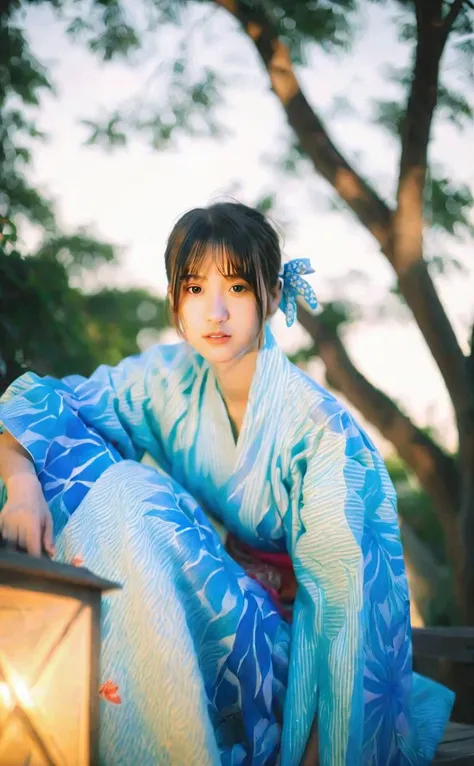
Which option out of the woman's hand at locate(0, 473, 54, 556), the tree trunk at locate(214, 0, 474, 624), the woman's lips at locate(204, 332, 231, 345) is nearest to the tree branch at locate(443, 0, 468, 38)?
the tree trunk at locate(214, 0, 474, 624)

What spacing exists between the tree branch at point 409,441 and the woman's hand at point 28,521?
7.79ft

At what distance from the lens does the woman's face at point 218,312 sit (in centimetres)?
173

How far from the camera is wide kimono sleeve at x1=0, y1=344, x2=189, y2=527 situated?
1.55 m

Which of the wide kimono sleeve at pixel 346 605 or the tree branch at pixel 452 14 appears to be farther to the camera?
the tree branch at pixel 452 14

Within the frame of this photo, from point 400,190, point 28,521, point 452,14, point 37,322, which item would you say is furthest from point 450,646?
point 452,14

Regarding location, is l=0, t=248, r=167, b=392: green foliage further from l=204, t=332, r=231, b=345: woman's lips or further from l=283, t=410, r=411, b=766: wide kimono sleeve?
l=283, t=410, r=411, b=766: wide kimono sleeve

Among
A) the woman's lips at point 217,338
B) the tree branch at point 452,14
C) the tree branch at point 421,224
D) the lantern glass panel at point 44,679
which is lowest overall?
the lantern glass panel at point 44,679

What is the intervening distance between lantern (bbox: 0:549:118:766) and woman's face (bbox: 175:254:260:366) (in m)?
0.82

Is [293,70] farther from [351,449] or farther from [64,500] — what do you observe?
[64,500]

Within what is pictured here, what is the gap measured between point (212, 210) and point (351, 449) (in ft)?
2.13

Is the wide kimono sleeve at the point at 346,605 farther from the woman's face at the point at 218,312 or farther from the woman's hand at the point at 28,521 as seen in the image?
the woman's hand at the point at 28,521

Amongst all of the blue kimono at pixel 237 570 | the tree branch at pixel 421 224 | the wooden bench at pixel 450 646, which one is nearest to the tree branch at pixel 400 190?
the tree branch at pixel 421 224

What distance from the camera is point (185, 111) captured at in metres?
4.38

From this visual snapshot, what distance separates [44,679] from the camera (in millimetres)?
1008
